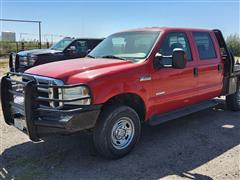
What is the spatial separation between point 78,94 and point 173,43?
7.29 ft

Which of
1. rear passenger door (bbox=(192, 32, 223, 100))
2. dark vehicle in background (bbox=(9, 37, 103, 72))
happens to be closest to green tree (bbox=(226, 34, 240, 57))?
dark vehicle in background (bbox=(9, 37, 103, 72))

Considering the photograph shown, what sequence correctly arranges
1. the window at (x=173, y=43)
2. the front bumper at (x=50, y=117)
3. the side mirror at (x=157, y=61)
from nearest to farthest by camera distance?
the front bumper at (x=50, y=117) < the side mirror at (x=157, y=61) < the window at (x=173, y=43)

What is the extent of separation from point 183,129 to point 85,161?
230 centimetres

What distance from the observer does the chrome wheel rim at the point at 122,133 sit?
4.39 metres

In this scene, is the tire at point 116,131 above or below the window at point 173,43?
below

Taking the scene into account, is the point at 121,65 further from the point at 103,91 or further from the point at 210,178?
Answer: the point at 210,178

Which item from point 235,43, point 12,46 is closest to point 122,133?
point 235,43

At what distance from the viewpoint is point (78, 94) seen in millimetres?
3930

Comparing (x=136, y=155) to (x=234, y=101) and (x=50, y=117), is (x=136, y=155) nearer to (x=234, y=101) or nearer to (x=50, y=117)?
(x=50, y=117)

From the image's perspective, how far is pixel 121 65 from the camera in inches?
178

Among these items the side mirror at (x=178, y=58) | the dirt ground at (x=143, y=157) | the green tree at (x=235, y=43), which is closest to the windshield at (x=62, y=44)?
the dirt ground at (x=143, y=157)

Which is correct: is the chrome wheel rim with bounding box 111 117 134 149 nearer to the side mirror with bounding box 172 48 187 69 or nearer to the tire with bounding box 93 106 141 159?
the tire with bounding box 93 106 141 159

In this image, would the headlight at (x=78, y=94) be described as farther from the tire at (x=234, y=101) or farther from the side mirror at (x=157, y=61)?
the tire at (x=234, y=101)

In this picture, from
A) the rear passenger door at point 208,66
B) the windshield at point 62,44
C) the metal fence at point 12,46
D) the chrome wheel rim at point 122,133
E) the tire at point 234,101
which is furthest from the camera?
the metal fence at point 12,46
